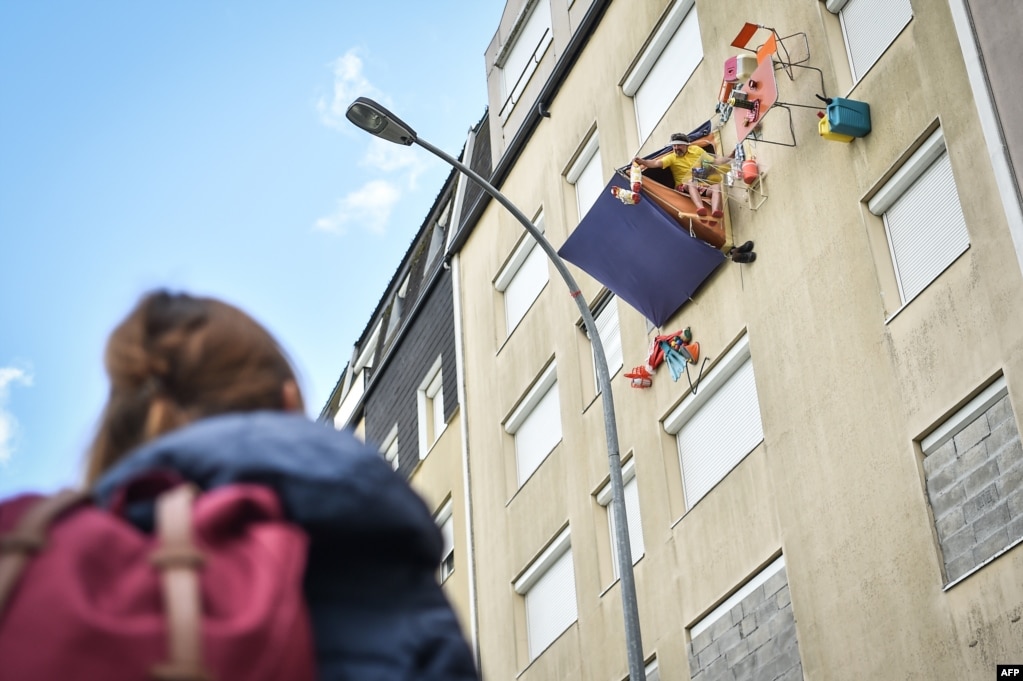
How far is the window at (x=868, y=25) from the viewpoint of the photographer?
1477 cm

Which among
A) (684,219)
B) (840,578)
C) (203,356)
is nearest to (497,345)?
(684,219)

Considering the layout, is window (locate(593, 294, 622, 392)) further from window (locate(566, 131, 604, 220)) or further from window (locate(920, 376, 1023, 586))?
window (locate(920, 376, 1023, 586))

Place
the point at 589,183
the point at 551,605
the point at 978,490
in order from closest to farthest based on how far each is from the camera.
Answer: the point at 978,490, the point at 551,605, the point at 589,183

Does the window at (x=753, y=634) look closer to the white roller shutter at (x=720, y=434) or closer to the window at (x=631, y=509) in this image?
the white roller shutter at (x=720, y=434)

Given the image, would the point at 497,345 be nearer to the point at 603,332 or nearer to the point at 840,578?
the point at 603,332

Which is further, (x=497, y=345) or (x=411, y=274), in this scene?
(x=411, y=274)

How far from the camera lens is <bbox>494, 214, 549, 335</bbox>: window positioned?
77.2ft

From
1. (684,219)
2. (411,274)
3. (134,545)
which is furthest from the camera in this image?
(411,274)

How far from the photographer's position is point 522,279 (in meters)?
24.4

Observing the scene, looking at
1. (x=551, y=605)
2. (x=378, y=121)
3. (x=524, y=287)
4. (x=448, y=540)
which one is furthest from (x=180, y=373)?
(x=448, y=540)

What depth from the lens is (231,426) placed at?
2018 mm

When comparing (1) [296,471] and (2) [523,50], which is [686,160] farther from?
(1) [296,471]

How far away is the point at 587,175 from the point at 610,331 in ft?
10.0

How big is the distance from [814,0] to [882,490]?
6110mm
